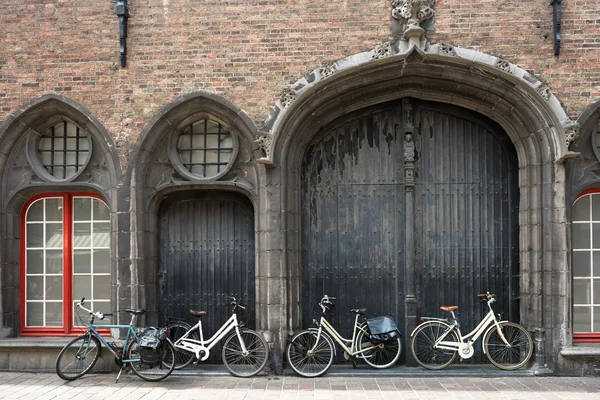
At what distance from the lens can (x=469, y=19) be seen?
807cm

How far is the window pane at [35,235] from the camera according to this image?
874 cm

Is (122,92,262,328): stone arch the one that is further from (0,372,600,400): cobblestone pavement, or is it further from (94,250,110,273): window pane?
(0,372,600,400): cobblestone pavement

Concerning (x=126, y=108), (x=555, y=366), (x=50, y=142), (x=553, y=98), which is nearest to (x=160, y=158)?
(x=126, y=108)

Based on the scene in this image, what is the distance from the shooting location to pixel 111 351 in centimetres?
775

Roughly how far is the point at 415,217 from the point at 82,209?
470 cm

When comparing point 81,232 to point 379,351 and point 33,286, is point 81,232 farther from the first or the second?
point 379,351

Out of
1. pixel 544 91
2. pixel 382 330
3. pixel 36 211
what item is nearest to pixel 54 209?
pixel 36 211

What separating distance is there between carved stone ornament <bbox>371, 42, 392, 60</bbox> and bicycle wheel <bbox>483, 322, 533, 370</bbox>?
12.6 feet

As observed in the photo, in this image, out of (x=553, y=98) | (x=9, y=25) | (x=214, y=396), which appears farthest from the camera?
(x=9, y=25)

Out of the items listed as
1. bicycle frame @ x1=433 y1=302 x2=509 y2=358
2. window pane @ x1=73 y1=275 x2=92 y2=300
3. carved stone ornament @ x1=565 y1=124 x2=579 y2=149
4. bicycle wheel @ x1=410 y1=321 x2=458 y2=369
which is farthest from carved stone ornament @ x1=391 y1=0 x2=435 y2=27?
window pane @ x1=73 y1=275 x2=92 y2=300

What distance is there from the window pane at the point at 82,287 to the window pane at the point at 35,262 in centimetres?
52

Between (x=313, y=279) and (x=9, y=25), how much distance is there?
5.45 meters

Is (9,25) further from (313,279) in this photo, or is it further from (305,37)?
(313,279)

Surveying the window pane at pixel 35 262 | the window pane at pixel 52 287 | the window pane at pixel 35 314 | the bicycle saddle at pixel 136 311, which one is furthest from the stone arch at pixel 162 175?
the window pane at pixel 35 314
